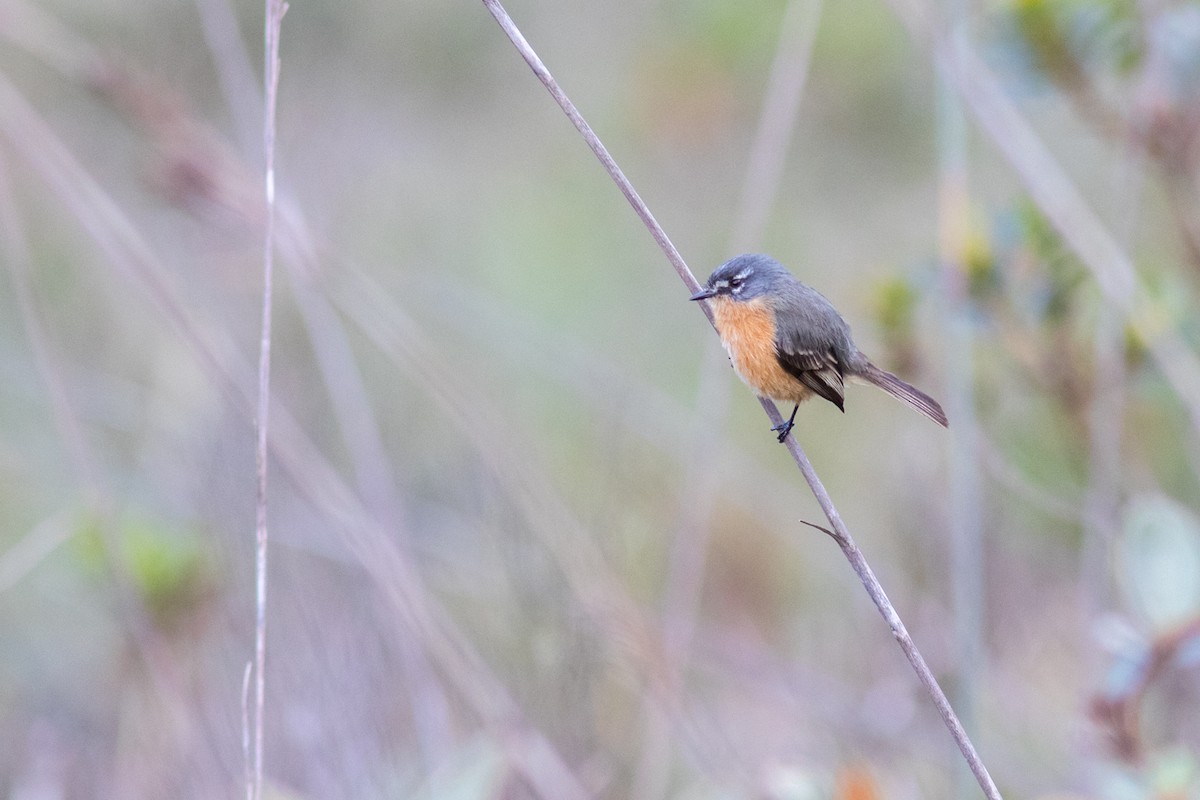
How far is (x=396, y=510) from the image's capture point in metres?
3.13

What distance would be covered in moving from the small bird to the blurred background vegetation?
259 millimetres

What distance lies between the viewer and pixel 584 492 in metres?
4.01

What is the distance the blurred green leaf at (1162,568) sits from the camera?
2.06 meters

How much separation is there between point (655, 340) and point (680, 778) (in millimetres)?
2727

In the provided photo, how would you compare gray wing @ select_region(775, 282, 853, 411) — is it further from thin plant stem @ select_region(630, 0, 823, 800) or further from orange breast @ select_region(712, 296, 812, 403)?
thin plant stem @ select_region(630, 0, 823, 800)

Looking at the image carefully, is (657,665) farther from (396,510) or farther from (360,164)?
(360,164)

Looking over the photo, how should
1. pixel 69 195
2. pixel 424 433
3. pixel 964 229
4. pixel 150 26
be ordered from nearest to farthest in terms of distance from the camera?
pixel 69 195, pixel 964 229, pixel 424 433, pixel 150 26

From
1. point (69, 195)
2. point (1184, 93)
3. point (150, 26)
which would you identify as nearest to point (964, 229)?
point (1184, 93)

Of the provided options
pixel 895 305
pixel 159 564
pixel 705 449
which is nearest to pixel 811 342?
pixel 705 449

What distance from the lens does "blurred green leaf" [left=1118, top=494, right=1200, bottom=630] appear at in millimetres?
2064

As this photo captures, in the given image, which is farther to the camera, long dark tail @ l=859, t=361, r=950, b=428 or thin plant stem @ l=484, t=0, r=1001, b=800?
long dark tail @ l=859, t=361, r=950, b=428

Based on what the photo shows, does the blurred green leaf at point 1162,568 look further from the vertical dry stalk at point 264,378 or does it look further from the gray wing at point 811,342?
the vertical dry stalk at point 264,378

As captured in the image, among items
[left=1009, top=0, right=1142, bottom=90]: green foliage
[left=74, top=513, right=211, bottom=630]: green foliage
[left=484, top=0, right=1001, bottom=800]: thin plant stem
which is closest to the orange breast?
[left=484, top=0, right=1001, bottom=800]: thin plant stem

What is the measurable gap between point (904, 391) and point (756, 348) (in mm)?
374
